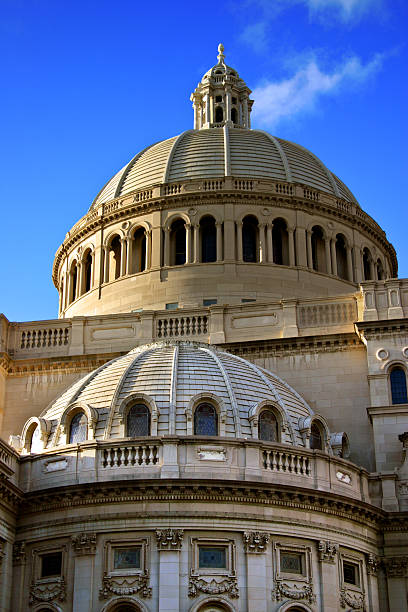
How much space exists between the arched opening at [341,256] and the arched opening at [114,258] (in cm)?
1228

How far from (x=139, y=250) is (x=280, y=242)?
25.8 feet

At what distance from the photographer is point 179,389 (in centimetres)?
4272

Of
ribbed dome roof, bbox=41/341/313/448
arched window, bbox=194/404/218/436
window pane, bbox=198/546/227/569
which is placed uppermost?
ribbed dome roof, bbox=41/341/313/448

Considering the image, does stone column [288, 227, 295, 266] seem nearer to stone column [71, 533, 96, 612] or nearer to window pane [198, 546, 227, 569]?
window pane [198, 546, 227, 569]

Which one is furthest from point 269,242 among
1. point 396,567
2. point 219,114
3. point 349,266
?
point 396,567

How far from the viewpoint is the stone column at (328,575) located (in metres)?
38.7

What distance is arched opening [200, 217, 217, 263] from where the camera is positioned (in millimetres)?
61938

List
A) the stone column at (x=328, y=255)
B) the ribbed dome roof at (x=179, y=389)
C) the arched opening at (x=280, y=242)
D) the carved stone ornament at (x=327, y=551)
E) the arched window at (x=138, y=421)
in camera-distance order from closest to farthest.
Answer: the carved stone ornament at (x=327, y=551)
the arched window at (x=138, y=421)
the ribbed dome roof at (x=179, y=389)
the stone column at (x=328, y=255)
the arched opening at (x=280, y=242)

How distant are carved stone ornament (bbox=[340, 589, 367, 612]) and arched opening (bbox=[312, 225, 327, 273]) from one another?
24.9 metres

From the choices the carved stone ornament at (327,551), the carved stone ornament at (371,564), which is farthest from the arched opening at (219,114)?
the carved stone ornament at (327,551)

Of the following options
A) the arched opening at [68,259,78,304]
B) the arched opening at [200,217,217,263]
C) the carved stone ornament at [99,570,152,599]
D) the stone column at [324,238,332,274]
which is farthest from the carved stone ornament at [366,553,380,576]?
the arched opening at [68,259,78,304]

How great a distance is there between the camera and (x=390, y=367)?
46438 mm

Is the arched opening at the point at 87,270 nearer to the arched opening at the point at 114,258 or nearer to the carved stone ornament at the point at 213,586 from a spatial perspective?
the arched opening at the point at 114,258

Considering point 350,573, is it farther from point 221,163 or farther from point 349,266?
point 221,163
